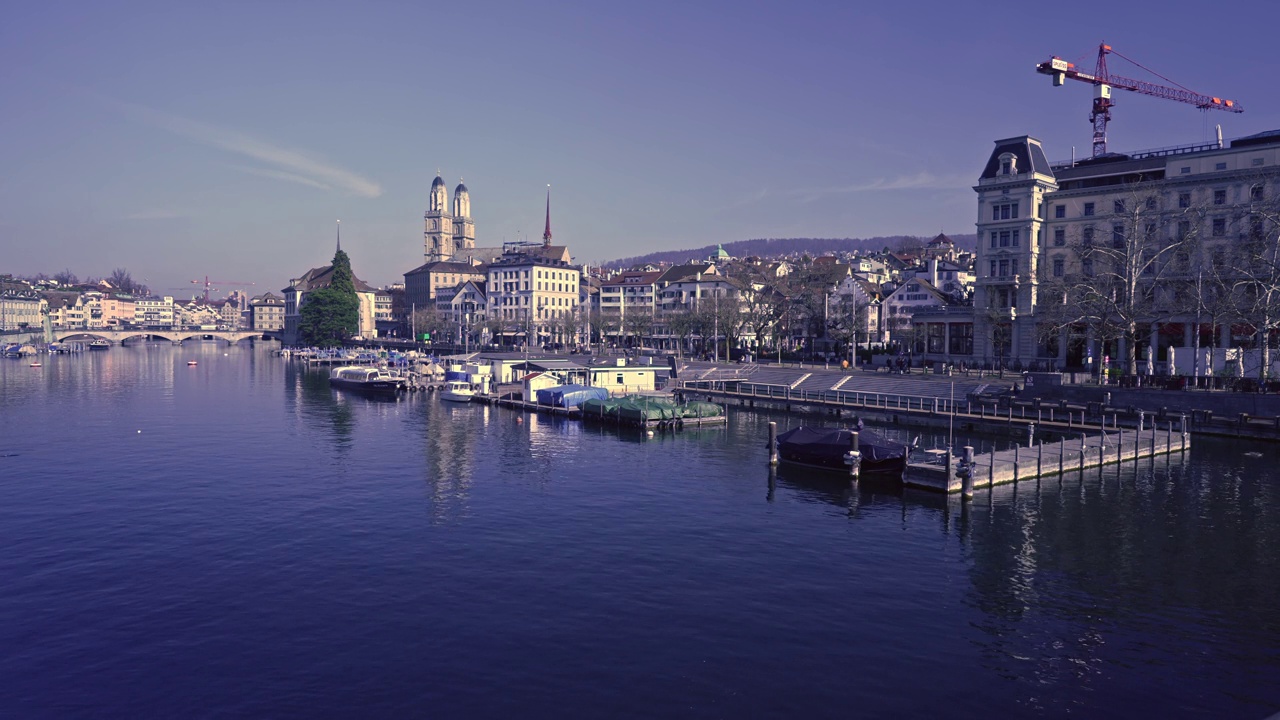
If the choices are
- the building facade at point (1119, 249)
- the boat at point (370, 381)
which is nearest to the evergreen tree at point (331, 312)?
the boat at point (370, 381)

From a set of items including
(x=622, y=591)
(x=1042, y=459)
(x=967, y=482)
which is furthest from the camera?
(x=1042, y=459)

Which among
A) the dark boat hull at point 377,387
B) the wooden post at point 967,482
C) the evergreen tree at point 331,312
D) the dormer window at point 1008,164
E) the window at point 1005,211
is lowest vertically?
the wooden post at point 967,482

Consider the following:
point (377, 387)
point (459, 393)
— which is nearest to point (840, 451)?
point (459, 393)

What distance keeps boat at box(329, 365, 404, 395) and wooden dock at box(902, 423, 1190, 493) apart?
71.4 m

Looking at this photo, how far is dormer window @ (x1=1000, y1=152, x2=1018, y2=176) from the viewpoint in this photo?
294 feet

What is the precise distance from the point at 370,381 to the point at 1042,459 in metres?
79.9

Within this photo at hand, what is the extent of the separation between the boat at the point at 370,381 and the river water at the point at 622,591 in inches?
1947

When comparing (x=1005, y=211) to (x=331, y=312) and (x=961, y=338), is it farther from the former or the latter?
(x=331, y=312)

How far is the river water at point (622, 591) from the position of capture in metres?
20.5

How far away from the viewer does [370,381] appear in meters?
102

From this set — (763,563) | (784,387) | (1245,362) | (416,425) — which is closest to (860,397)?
(784,387)

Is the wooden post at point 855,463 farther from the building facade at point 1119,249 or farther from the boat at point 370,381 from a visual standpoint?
the boat at point 370,381

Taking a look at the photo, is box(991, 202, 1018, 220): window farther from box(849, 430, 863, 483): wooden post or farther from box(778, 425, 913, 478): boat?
box(849, 430, 863, 483): wooden post

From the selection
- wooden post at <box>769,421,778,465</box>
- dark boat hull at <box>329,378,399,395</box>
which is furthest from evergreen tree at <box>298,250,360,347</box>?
wooden post at <box>769,421,778,465</box>
